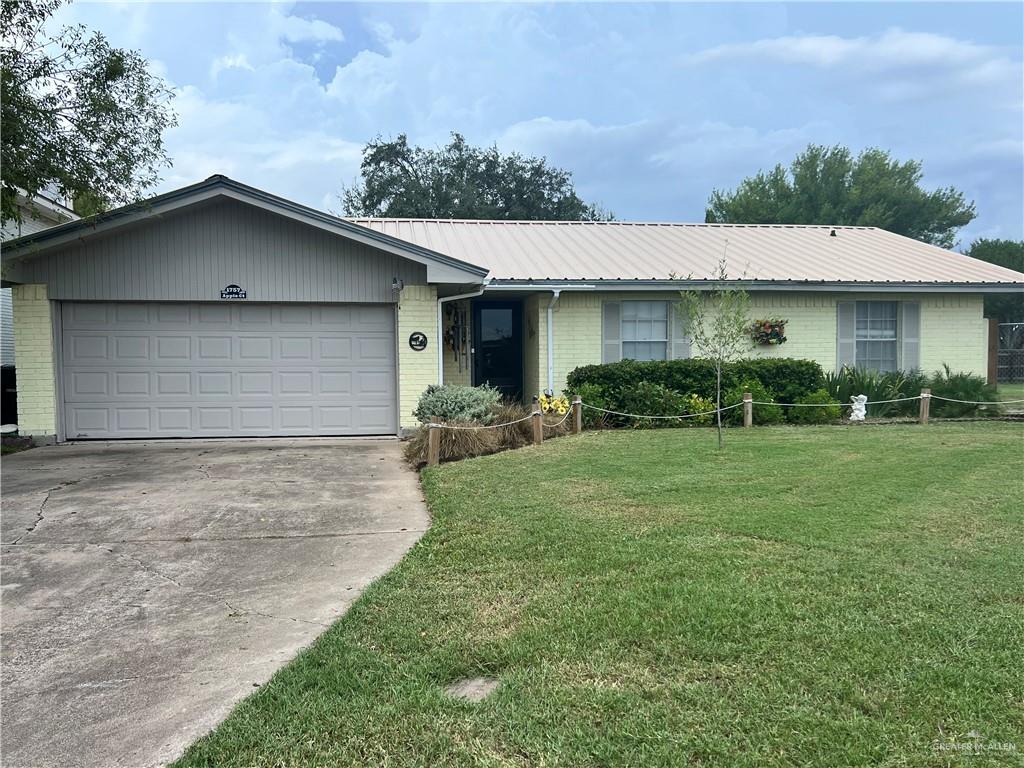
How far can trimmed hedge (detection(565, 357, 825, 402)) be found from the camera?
40.4ft

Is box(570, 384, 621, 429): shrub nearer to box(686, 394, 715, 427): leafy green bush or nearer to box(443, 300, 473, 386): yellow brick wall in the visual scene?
box(686, 394, 715, 427): leafy green bush

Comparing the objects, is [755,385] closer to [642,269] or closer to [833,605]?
[642,269]

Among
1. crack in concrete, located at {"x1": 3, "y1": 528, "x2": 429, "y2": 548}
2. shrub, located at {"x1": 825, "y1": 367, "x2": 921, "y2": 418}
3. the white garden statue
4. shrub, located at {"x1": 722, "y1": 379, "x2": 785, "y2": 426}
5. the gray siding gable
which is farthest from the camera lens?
shrub, located at {"x1": 825, "y1": 367, "x2": 921, "y2": 418}

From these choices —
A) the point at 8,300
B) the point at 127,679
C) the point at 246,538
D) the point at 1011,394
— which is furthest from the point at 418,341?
the point at 1011,394

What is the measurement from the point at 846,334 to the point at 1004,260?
98.9ft

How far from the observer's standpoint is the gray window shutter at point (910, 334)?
14750mm

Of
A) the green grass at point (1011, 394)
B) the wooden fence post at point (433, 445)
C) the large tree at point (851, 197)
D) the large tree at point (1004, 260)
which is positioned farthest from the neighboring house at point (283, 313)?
the large tree at point (851, 197)

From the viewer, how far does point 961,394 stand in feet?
45.1

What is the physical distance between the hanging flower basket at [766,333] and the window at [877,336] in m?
1.97

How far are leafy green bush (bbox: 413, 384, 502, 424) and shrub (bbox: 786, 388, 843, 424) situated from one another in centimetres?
569

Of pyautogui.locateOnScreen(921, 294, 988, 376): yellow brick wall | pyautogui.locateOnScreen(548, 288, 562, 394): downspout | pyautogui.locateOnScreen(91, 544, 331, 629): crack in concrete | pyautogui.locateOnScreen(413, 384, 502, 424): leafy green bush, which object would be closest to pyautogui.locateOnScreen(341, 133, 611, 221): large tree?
Result: pyautogui.locateOnScreen(921, 294, 988, 376): yellow brick wall

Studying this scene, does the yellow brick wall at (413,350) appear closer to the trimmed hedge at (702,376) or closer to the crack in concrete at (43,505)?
the trimmed hedge at (702,376)

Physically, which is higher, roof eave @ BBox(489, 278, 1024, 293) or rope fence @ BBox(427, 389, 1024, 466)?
roof eave @ BBox(489, 278, 1024, 293)

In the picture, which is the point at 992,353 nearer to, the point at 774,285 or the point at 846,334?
the point at 846,334
